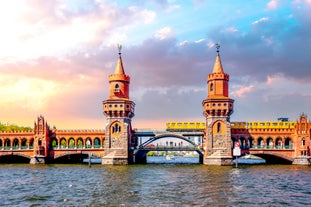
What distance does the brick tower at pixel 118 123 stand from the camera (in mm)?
87625

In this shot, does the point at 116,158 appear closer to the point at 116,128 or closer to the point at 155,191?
the point at 116,128

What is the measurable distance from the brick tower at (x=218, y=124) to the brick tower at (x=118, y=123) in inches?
707

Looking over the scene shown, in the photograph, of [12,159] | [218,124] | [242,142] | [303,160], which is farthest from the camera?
[12,159]

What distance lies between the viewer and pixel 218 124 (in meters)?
86.6

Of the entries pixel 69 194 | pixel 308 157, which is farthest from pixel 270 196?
pixel 308 157

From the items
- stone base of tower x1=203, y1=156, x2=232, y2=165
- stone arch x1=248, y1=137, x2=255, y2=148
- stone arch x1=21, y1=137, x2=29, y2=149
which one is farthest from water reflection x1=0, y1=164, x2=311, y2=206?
stone arch x1=21, y1=137, x2=29, y2=149

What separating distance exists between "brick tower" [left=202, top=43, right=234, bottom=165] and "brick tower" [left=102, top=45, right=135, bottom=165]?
18.0 m

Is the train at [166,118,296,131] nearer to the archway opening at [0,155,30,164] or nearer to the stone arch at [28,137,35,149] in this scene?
the stone arch at [28,137,35,149]

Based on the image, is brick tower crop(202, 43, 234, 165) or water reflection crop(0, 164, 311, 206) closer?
water reflection crop(0, 164, 311, 206)

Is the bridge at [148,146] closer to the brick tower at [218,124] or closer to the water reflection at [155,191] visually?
the brick tower at [218,124]

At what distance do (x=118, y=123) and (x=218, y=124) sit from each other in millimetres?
23380

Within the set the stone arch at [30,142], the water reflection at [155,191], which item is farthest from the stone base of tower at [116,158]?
the water reflection at [155,191]

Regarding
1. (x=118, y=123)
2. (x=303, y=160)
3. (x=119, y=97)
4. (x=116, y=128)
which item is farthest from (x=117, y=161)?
(x=303, y=160)

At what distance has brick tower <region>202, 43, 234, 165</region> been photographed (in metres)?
84.3
